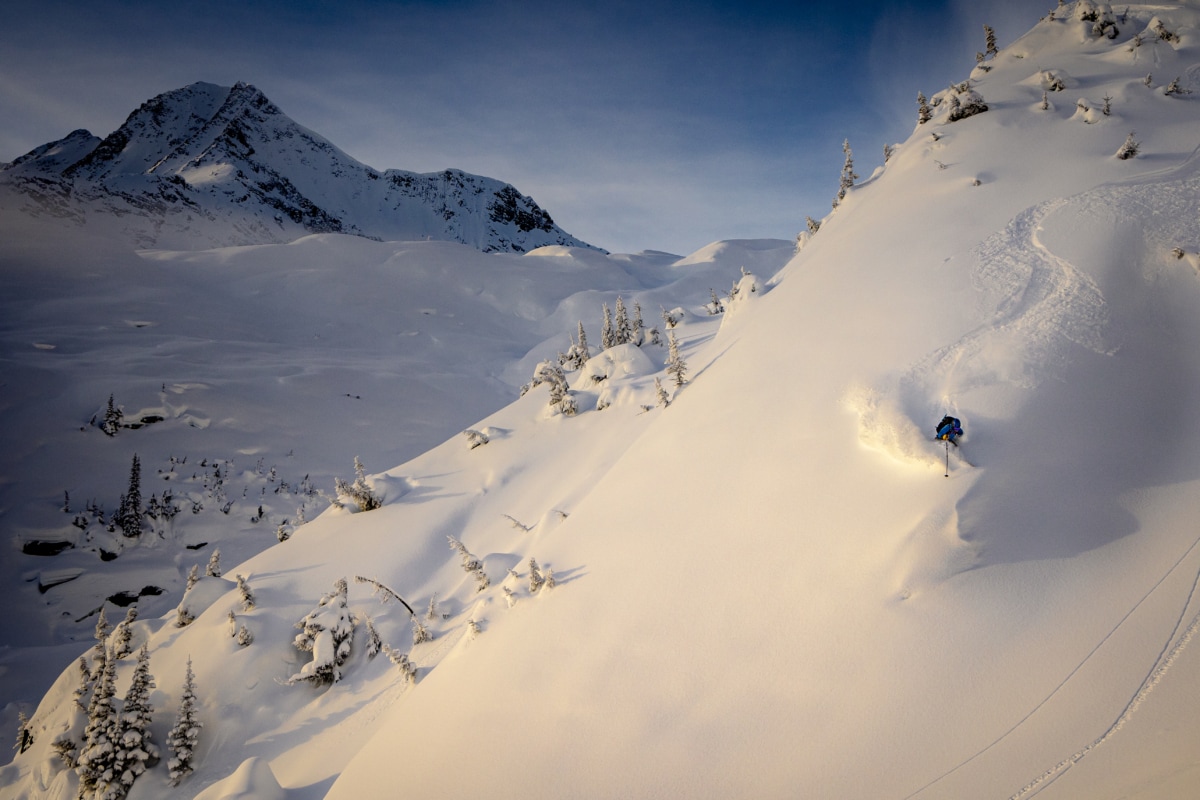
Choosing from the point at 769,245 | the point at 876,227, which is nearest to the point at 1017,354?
the point at 876,227

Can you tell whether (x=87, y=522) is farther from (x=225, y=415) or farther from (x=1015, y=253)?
(x=1015, y=253)

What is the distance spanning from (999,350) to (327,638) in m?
13.4

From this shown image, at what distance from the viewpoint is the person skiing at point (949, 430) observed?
18.9ft

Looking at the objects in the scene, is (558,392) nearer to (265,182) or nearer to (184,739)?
(184,739)

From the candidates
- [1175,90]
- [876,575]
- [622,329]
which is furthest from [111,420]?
[1175,90]

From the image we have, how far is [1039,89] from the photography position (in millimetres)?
12523

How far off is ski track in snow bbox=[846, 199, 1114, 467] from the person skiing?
0.20 m

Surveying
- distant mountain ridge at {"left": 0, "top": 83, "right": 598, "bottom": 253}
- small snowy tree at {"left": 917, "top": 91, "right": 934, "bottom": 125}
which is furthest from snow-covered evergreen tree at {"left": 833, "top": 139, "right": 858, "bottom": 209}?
distant mountain ridge at {"left": 0, "top": 83, "right": 598, "bottom": 253}

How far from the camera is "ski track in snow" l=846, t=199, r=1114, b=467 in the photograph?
626 cm

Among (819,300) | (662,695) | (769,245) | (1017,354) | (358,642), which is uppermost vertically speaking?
(769,245)

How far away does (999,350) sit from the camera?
670cm

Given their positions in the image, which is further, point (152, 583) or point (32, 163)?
point (32, 163)

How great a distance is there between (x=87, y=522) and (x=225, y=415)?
8.84m

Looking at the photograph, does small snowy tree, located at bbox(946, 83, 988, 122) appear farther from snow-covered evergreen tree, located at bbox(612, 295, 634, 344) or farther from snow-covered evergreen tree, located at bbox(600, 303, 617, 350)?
snow-covered evergreen tree, located at bbox(600, 303, 617, 350)
